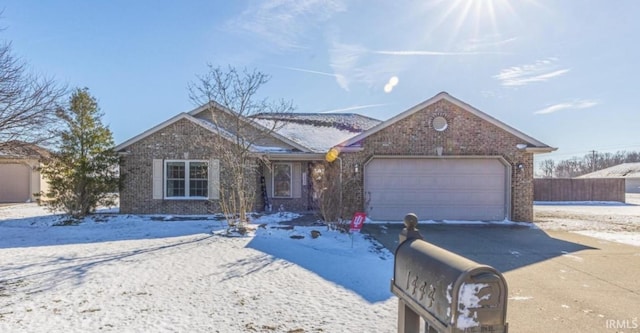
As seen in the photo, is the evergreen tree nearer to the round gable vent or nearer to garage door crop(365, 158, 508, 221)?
garage door crop(365, 158, 508, 221)

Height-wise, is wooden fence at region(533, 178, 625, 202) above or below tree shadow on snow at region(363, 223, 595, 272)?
above

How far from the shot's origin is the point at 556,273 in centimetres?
746

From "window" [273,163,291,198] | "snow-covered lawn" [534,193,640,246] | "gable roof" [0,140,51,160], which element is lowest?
"snow-covered lawn" [534,193,640,246]

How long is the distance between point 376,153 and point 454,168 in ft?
9.68

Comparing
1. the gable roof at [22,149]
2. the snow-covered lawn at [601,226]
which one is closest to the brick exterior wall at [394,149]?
the snow-covered lawn at [601,226]

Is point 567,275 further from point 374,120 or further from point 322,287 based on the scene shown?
point 374,120

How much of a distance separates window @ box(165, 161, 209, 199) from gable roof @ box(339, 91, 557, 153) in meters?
5.54

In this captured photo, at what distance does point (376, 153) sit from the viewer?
14906 mm

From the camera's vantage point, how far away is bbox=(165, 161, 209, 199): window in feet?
51.9

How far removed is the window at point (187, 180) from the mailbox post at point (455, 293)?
14.1 m

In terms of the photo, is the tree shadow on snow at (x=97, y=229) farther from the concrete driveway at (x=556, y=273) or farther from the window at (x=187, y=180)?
the concrete driveway at (x=556, y=273)

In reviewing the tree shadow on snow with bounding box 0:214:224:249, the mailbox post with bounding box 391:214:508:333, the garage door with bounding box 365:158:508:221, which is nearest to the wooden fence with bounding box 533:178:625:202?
the garage door with bounding box 365:158:508:221

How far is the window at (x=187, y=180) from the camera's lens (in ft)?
51.9

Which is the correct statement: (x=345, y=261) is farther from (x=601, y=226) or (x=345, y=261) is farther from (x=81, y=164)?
(x=81, y=164)
